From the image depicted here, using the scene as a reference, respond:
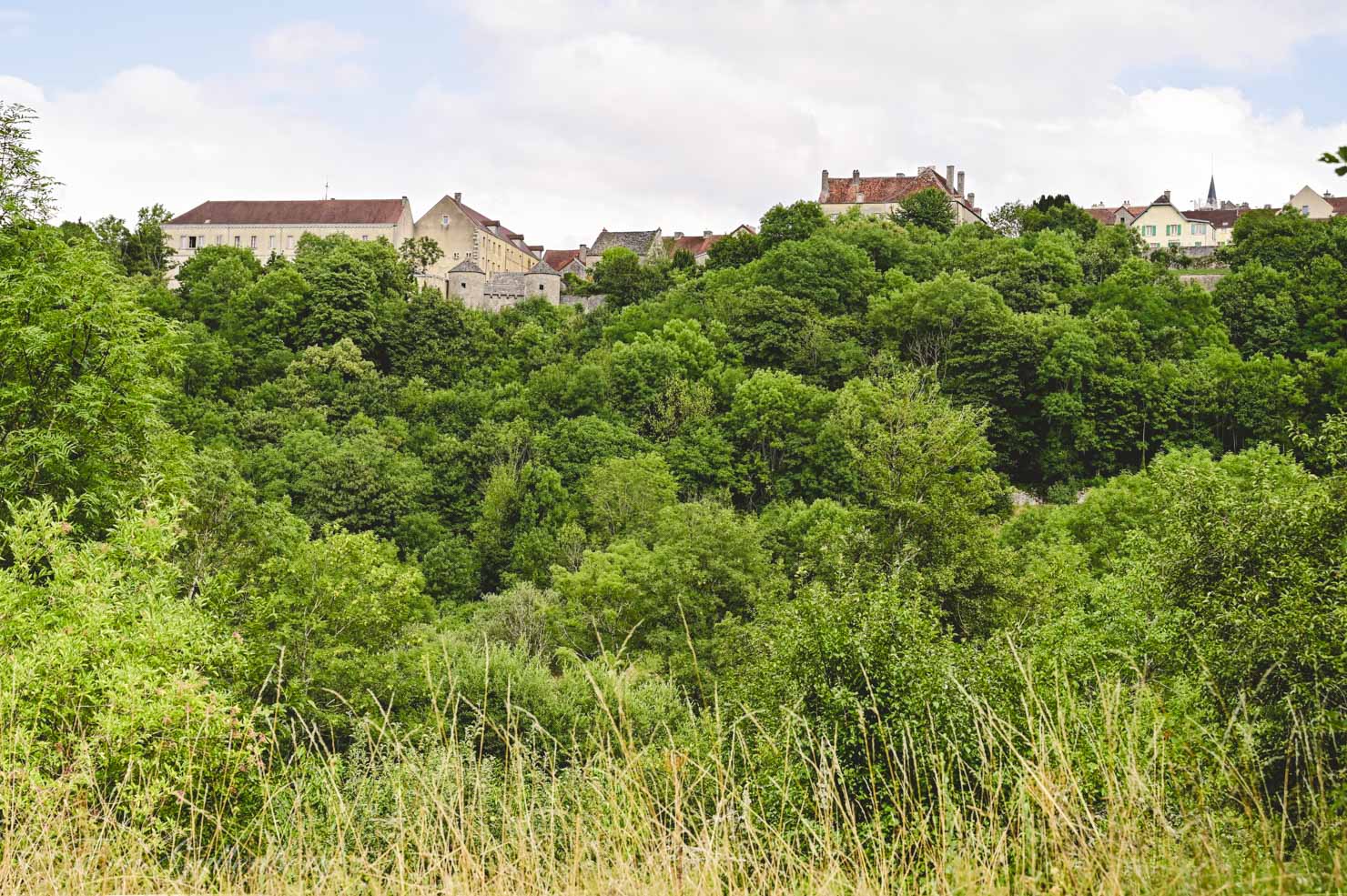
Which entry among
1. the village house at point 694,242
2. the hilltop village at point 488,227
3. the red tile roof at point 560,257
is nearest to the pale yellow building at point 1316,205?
the hilltop village at point 488,227

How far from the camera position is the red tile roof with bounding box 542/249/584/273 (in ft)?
374

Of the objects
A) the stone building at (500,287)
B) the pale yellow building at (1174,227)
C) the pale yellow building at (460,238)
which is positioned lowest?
the stone building at (500,287)

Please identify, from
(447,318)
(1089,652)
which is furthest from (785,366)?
(1089,652)

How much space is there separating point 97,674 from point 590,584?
95.1 ft

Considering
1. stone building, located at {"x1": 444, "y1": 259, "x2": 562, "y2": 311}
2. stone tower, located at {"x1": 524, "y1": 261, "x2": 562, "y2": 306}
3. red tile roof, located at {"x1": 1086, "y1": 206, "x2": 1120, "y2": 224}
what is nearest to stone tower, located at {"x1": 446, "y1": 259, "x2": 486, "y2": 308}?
stone building, located at {"x1": 444, "y1": 259, "x2": 562, "y2": 311}

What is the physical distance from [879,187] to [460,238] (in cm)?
3970

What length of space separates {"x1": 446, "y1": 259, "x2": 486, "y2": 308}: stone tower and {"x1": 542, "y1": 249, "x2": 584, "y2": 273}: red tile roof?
2172cm

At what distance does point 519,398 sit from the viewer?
65.1 metres

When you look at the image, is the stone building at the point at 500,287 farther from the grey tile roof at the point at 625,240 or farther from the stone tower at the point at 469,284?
the grey tile roof at the point at 625,240

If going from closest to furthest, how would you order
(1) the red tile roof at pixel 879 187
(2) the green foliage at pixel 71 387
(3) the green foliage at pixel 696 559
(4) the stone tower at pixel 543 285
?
(3) the green foliage at pixel 696 559 → (2) the green foliage at pixel 71 387 → (4) the stone tower at pixel 543 285 → (1) the red tile roof at pixel 879 187

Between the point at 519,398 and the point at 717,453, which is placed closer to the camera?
the point at 717,453

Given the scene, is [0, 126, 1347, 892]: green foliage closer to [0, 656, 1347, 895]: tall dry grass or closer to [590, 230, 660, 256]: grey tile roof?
[0, 656, 1347, 895]: tall dry grass

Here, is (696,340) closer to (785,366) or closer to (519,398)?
(785,366)

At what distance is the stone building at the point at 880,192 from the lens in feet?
325
